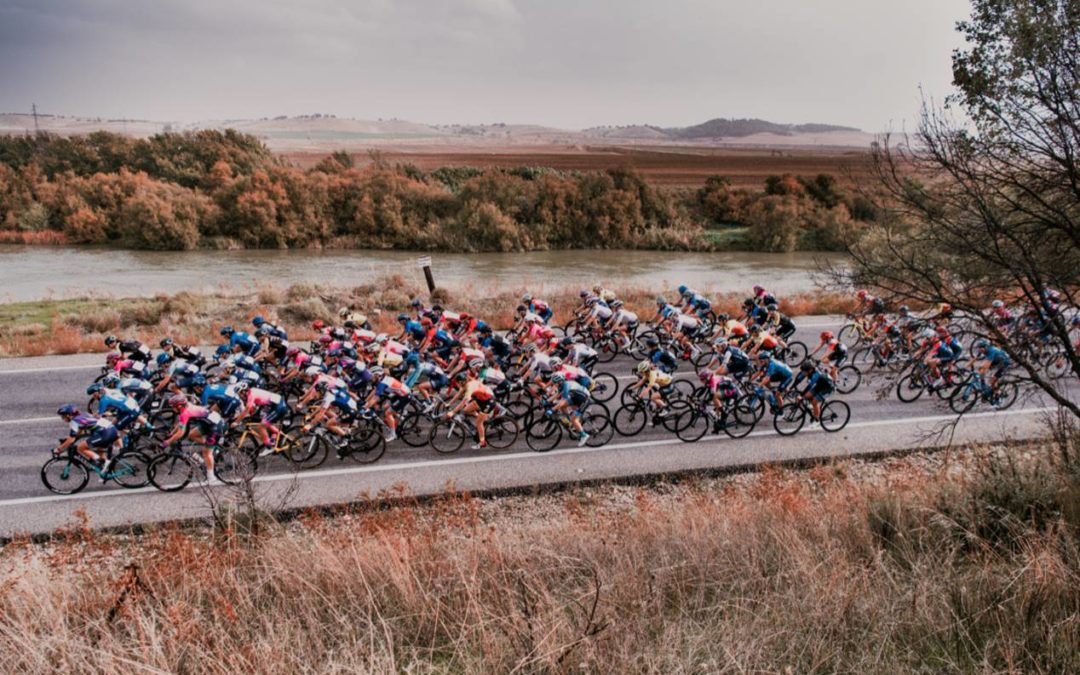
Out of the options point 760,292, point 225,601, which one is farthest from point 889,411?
point 225,601

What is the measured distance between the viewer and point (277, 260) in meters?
43.0

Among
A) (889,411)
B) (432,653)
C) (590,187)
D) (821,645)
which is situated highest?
(590,187)

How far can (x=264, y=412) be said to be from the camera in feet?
33.4

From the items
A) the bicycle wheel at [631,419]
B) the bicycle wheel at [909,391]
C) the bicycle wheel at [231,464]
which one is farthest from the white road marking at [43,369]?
the bicycle wheel at [909,391]

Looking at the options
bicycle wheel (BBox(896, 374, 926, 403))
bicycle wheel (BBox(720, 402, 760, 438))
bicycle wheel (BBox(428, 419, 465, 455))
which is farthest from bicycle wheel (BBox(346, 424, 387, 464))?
bicycle wheel (BBox(896, 374, 926, 403))

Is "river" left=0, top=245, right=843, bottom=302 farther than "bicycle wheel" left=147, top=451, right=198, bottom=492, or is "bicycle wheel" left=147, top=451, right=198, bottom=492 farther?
"river" left=0, top=245, right=843, bottom=302

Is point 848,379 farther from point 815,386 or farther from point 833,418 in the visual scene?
point 815,386

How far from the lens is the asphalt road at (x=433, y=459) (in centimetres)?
891

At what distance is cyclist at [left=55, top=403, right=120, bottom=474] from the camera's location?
29.4 ft

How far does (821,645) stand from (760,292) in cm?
1333

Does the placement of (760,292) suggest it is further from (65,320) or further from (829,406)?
(65,320)

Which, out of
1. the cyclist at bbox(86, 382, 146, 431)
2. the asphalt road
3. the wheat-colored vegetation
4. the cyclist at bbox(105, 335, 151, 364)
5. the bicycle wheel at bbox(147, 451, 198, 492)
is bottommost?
the asphalt road

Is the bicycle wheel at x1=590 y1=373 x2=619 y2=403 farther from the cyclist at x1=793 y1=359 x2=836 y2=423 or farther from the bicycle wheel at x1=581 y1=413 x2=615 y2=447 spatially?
the cyclist at x1=793 y1=359 x2=836 y2=423

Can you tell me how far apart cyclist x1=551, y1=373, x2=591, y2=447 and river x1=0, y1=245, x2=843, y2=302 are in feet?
50.6
